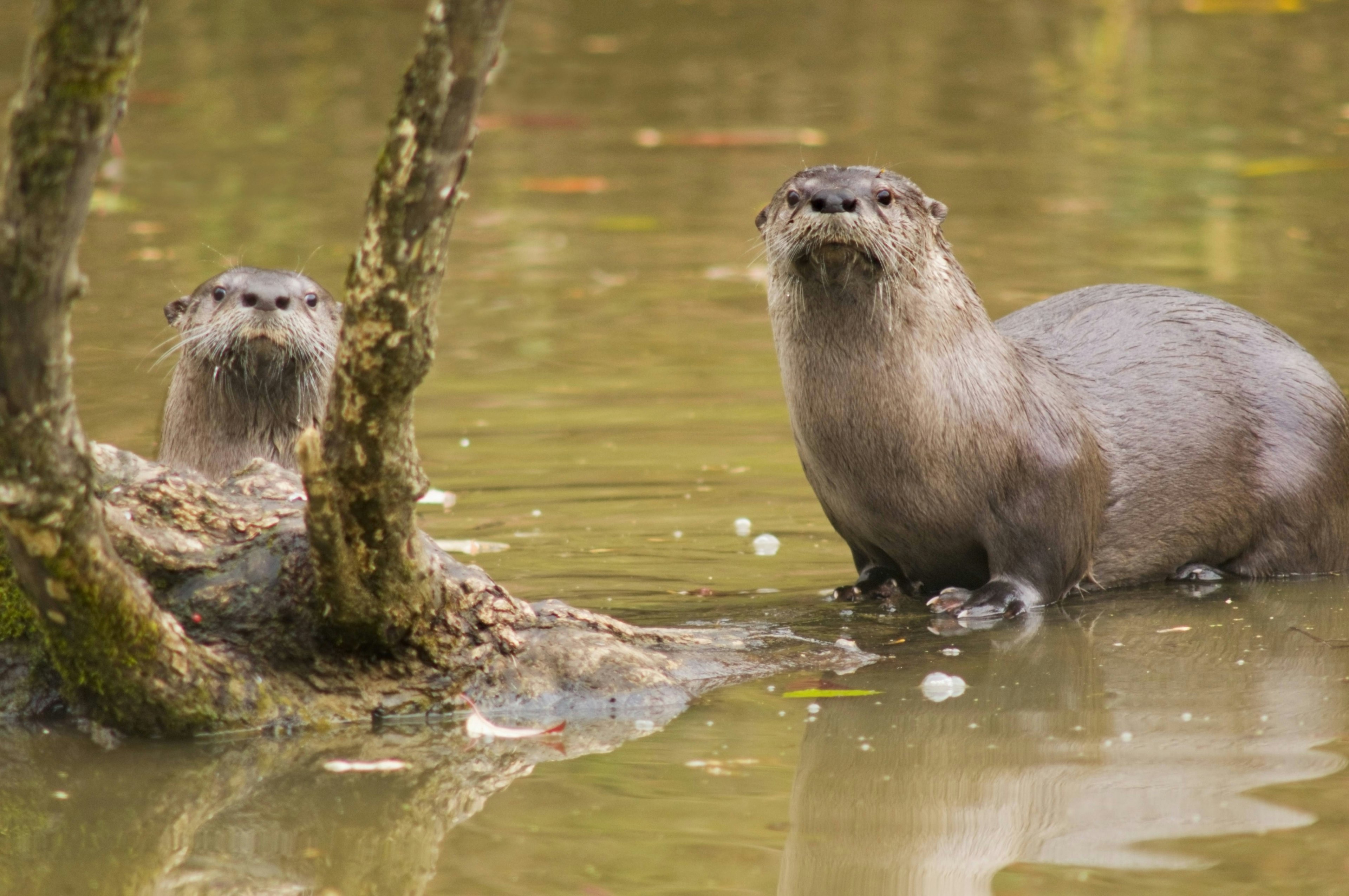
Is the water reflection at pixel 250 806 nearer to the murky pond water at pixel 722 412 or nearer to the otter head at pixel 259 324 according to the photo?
the murky pond water at pixel 722 412

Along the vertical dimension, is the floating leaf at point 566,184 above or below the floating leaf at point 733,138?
below

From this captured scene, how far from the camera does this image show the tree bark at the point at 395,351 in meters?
2.67

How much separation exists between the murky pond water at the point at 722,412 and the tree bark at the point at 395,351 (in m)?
0.29

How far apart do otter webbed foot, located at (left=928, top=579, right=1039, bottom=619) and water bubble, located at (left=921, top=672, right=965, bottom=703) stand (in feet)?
1.82

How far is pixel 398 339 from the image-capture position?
286cm

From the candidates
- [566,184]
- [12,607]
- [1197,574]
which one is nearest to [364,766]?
[12,607]

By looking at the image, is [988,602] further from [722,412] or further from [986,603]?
[722,412]

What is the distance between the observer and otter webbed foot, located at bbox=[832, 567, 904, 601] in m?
4.48

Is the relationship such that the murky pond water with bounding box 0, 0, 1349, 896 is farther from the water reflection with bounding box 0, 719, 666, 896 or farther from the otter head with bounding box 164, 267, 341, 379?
the otter head with bounding box 164, 267, 341, 379

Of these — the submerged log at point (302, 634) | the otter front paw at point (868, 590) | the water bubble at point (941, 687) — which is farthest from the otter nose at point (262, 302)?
the water bubble at point (941, 687)

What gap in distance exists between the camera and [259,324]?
4.46 meters

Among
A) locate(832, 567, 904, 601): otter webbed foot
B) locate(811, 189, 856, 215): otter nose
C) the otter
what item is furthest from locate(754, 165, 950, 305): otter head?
the otter

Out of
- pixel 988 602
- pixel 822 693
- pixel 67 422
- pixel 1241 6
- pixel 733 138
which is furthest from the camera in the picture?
pixel 1241 6

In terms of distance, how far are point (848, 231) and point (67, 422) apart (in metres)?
1.92
